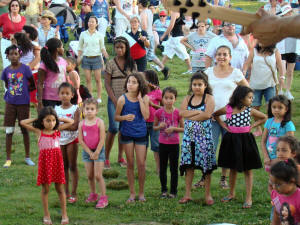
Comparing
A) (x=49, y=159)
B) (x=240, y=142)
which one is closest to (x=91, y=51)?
(x=240, y=142)

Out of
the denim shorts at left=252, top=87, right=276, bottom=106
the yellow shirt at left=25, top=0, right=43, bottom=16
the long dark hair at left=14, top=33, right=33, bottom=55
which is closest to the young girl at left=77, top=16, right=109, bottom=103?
the long dark hair at left=14, top=33, right=33, bottom=55

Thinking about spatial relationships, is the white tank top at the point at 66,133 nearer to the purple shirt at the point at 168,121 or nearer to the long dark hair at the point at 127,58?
the purple shirt at the point at 168,121

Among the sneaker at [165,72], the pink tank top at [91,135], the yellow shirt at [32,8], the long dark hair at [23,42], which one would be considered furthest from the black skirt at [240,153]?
the yellow shirt at [32,8]

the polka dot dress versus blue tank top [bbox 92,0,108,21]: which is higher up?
blue tank top [bbox 92,0,108,21]

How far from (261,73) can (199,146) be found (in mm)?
3161

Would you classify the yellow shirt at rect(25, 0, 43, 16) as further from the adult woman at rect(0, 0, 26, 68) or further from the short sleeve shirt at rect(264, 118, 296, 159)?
the short sleeve shirt at rect(264, 118, 296, 159)

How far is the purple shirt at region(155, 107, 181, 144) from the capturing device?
7.03 metres

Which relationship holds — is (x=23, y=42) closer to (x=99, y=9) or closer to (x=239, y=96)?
(x=239, y=96)

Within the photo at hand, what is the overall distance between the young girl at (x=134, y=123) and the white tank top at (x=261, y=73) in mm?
2959

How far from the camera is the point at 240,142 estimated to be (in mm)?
6812

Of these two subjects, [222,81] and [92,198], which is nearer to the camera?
[92,198]

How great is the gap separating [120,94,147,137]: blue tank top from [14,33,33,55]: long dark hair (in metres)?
2.53

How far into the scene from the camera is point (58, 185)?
20.7 feet

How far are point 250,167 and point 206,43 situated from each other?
190 inches
